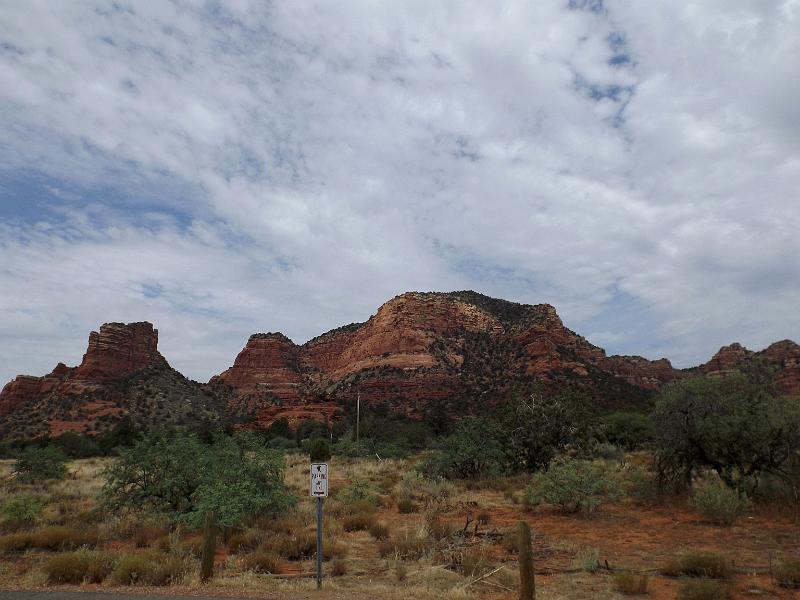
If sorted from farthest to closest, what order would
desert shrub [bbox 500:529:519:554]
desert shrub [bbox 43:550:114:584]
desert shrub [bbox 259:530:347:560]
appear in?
desert shrub [bbox 500:529:519:554]
desert shrub [bbox 259:530:347:560]
desert shrub [bbox 43:550:114:584]

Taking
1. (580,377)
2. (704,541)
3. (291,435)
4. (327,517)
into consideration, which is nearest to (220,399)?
(291,435)

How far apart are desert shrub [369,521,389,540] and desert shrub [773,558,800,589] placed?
782 cm

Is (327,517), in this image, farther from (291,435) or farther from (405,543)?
(291,435)

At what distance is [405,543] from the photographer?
11.4 metres

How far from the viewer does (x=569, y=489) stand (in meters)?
16.0

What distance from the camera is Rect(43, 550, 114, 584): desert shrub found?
938 cm

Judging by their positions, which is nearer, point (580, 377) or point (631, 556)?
point (631, 556)

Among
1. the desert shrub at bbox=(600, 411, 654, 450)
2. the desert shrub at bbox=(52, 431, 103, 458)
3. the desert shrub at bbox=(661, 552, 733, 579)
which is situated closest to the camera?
the desert shrub at bbox=(661, 552, 733, 579)

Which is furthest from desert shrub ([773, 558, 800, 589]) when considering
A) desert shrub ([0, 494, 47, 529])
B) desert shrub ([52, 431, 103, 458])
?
desert shrub ([52, 431, 103, 458])

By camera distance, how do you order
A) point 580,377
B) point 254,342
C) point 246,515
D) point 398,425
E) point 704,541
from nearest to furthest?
point 704,541 < point 246,515 < point 398,425 < point 580,377 < point 254,342

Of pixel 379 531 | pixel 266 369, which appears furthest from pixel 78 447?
pixel 266 369

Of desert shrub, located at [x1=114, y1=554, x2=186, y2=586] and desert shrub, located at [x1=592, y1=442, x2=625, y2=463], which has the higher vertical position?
desert shrub, located at [x1=592, y1=442, x2=625, y2=463]

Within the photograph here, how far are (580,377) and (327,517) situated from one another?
219 ft

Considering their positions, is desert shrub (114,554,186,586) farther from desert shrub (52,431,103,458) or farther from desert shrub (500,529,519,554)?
desert shrub (52,431,103,458)
